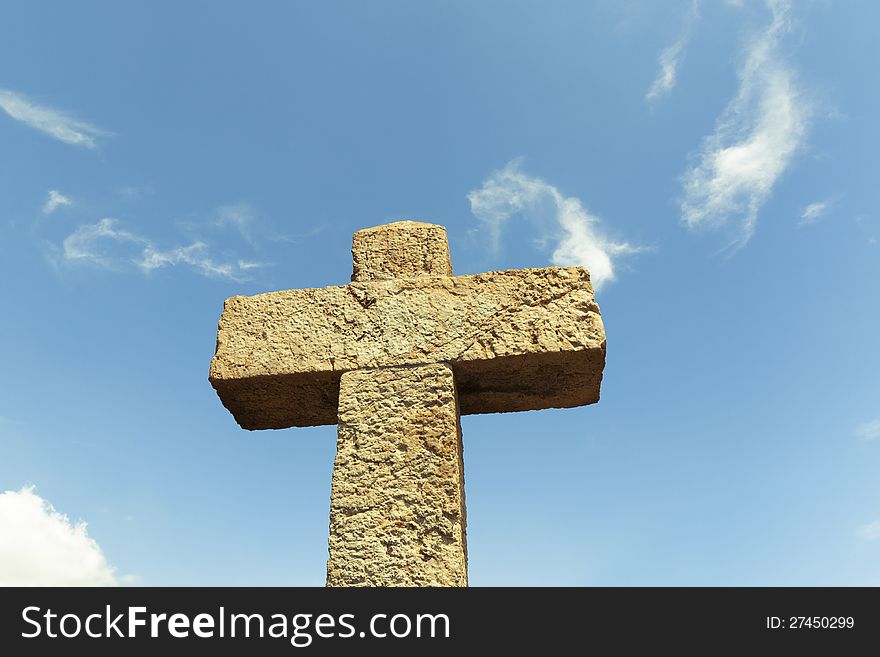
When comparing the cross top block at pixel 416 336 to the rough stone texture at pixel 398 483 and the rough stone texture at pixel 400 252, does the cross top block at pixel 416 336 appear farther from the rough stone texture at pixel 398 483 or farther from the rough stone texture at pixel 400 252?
the rough stone texture at pixel 398 483

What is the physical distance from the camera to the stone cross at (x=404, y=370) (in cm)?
317

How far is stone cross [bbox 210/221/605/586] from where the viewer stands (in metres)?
3.17

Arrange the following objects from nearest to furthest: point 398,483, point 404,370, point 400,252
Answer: point 398,483, point 404,370, point 400,252

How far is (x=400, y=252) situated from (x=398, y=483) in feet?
4.82

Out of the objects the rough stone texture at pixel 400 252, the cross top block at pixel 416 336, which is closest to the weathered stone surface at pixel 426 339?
the cross top block at pixel 416 336

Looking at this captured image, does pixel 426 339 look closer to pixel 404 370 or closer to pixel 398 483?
pixel 404 370

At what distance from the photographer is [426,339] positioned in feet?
11.8

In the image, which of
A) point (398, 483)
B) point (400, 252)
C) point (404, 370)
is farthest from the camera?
point (400, 252)

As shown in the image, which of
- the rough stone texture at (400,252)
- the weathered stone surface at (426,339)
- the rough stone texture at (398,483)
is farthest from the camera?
the rough stone texture at (400,252)

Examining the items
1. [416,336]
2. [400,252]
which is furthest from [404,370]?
[400,252]

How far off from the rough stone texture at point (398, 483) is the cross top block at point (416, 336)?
0.55 ft
